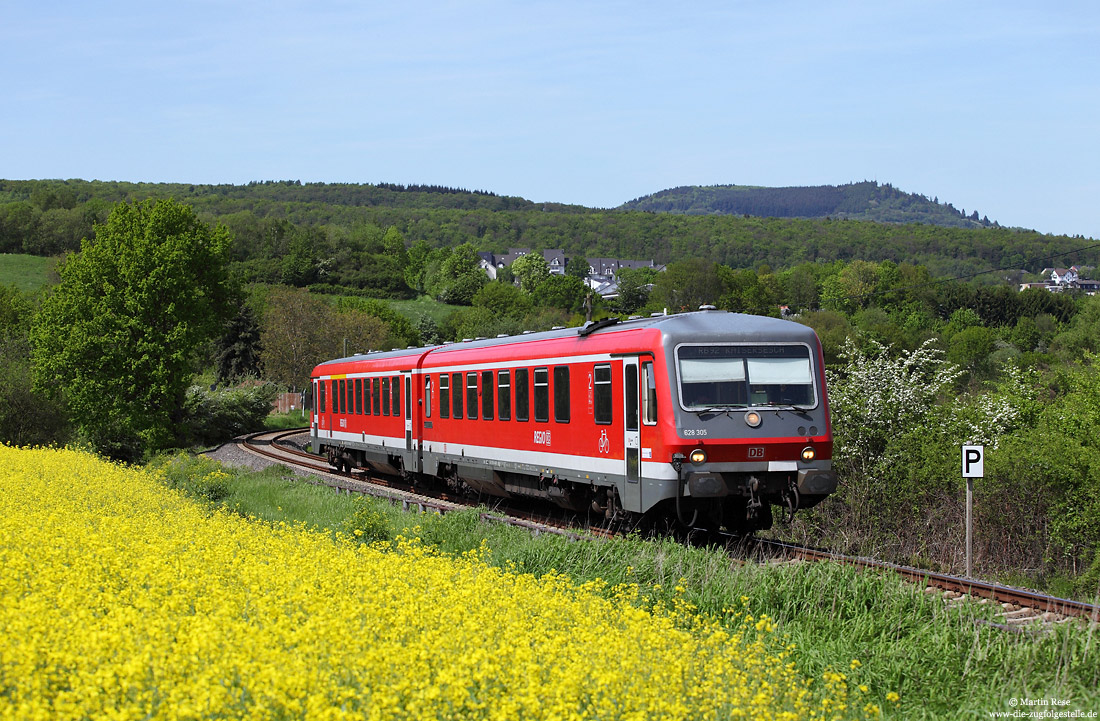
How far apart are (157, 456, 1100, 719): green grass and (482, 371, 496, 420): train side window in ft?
15.1

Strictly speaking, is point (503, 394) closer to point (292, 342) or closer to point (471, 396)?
point (471, 396)

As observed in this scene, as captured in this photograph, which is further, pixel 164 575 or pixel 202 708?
pixel 164 575

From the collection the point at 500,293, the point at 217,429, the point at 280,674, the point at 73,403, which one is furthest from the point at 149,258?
the point at 500,293

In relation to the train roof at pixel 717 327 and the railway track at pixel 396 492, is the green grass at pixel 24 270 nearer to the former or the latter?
the railway track at pixel 396 492

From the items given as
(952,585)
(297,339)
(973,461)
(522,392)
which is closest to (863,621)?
(952,585)

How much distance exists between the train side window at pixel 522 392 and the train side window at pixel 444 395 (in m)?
3.45

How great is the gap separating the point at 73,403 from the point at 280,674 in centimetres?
3885

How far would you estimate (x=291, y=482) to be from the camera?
2412cm

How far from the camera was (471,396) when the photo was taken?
19578 mm

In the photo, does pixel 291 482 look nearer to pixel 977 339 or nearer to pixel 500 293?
pixel 977 339

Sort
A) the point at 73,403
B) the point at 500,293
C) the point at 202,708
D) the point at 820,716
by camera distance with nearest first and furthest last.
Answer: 1. the point at 202,708
2. the point at 820,716
3. the point at 73,403
4. the point at 500,293

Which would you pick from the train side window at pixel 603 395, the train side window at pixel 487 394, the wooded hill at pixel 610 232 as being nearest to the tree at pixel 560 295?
the wooded hill at pixel 610 232

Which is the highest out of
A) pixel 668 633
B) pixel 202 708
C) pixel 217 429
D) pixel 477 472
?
pixel 202 708

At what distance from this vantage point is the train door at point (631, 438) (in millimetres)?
13758
